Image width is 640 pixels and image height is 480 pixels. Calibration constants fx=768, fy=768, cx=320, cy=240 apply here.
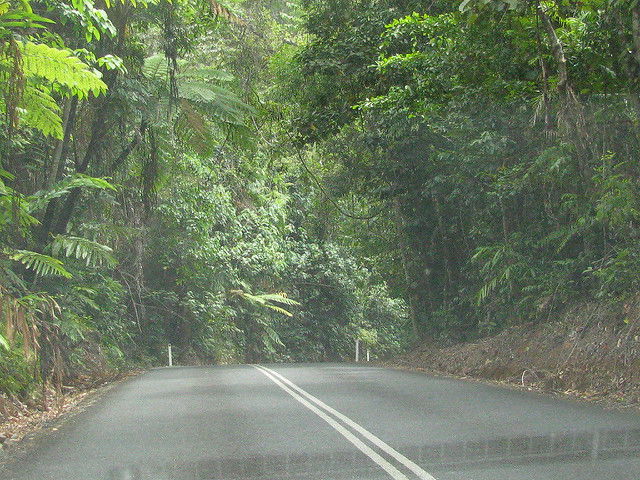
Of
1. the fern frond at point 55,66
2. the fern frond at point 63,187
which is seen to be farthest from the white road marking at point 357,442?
the fern frond at point 55,66

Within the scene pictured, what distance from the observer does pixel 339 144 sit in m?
22.8

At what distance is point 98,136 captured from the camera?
587 inches

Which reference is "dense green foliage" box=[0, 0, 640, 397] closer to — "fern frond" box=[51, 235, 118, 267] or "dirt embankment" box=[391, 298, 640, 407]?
"fern frond" box=[51, 235, 118, 267]

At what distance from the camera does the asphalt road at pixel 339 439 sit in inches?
268

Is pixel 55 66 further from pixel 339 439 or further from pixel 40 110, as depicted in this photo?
pixel 339 439

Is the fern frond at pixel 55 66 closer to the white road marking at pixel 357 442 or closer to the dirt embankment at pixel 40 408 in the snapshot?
the dirt embankment at pixel 40 408

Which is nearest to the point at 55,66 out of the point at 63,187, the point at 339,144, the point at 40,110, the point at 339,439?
the point at 40,110

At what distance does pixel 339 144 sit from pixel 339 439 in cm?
1529

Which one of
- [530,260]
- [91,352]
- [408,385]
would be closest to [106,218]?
[91,352]

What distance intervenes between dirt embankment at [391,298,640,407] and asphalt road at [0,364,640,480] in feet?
3.89

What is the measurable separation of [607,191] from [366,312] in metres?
30.8

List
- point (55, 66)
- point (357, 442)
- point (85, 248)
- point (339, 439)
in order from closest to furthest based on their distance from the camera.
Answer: point (357, 442) < point (339, 439) < point (55, 66) < point (85, 248)

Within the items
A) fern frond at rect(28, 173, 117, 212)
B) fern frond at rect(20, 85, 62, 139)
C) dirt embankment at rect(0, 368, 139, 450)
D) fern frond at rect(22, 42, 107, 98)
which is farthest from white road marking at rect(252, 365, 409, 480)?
fern frond at rect(20, 85, 62, 139)

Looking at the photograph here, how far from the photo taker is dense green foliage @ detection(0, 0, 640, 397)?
11336mm
